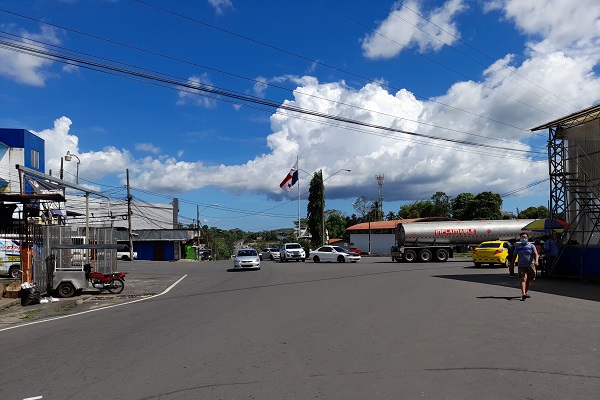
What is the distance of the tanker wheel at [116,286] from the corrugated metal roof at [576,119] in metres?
17.6

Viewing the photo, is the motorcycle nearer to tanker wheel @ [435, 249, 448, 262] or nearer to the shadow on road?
the shadow on road

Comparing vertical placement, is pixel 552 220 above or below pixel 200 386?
above

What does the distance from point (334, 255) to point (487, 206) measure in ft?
135

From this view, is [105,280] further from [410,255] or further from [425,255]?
[425,255]

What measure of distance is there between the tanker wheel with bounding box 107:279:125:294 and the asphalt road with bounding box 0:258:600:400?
540cm

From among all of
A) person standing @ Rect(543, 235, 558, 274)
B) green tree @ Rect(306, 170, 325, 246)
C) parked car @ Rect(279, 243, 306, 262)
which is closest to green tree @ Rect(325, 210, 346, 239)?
green tree @ Rect(306, 170, 325, 246)

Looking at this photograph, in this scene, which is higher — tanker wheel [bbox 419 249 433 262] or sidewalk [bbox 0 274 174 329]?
tanker wheel [bbox 419 249 433 262]

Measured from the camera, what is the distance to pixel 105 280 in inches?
732

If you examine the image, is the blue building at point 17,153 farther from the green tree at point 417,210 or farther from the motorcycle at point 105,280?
the green tree at point 417,210

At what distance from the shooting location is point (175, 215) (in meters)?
80.0

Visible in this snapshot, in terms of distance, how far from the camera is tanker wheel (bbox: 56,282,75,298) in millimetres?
17688

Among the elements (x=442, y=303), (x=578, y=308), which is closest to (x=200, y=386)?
(x=442, y=303)

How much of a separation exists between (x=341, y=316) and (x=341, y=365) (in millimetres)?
4257

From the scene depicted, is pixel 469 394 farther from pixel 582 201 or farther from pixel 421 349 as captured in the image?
pixel 582 201
